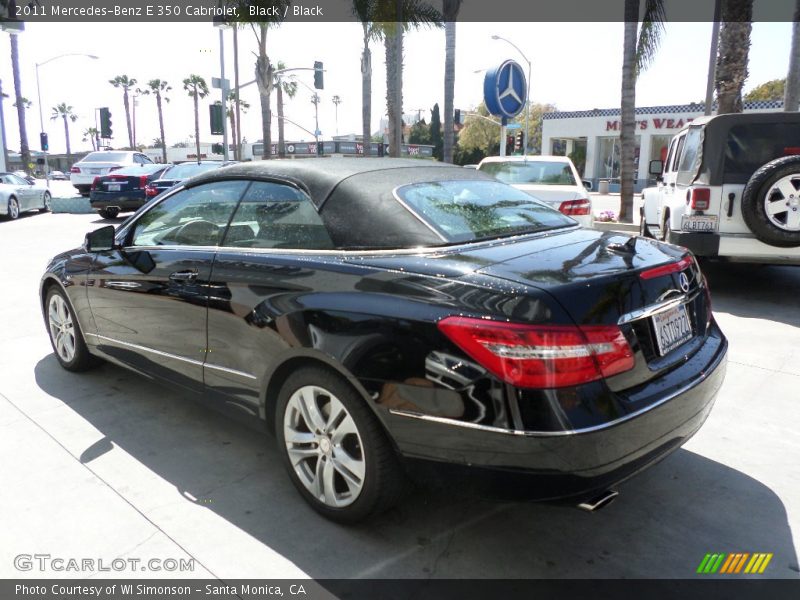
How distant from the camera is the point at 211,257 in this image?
345cm

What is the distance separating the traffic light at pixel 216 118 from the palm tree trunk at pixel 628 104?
12.6 meters

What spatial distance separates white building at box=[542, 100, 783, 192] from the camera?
40.0 m

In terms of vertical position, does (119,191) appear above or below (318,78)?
below

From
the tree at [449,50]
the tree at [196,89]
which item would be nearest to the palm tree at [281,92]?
the tree at [196,89]

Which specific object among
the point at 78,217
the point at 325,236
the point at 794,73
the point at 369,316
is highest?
the point at 794,73

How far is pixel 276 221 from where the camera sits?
3320 millimetres

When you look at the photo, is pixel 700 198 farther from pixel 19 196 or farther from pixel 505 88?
pixel 19 196

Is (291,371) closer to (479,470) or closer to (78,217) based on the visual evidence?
(479,470)

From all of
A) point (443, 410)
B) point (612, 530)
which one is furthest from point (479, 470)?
point (612, 530)

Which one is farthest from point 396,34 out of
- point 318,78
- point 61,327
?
point 61,327

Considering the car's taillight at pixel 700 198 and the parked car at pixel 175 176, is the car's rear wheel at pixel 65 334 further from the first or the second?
the parked car at pixel 175 176

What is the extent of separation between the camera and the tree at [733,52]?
12750 millimetres

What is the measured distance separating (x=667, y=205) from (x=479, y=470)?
6.86m

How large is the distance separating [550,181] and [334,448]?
782cm
